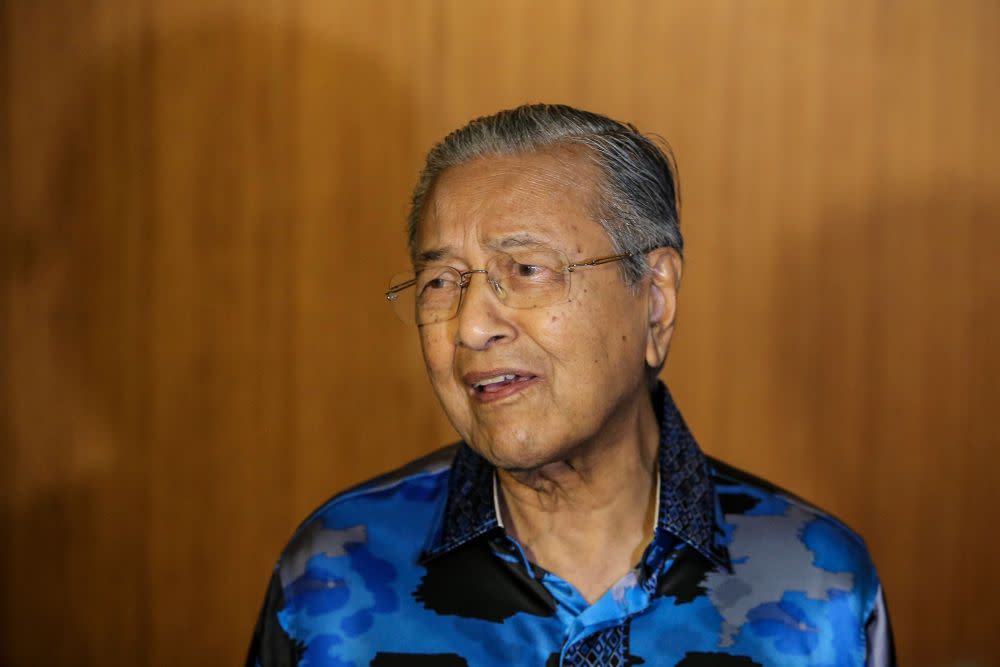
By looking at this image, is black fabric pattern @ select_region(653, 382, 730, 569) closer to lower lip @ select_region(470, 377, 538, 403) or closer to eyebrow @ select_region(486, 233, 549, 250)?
lower lip @ select_region(470, 377, 538, 403)

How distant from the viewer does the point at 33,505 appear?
9.31 feet

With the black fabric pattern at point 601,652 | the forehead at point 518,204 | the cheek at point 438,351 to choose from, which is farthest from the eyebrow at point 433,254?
the black fabric pattern at point 601,652

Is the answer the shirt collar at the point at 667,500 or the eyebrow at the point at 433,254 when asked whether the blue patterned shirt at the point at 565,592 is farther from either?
the eyebrow at the point at 433,254

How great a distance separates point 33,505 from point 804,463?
2172 mm

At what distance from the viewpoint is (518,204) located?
5.10ft

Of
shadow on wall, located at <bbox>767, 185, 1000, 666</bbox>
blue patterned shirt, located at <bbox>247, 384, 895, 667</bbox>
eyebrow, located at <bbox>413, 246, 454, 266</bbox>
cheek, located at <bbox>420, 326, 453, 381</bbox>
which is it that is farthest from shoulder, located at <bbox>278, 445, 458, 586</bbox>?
shadow on wall, located at <bbox>767, 185, 1000, 666</bbox>

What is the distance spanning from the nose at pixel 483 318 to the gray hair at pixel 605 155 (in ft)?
0.70

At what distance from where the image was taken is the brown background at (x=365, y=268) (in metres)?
2.78

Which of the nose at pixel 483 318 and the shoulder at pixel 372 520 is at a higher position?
the nose at pixel 483 318

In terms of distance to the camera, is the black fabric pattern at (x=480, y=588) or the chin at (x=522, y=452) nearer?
the chin at (x=522, y=452)

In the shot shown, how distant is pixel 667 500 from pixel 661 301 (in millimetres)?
332

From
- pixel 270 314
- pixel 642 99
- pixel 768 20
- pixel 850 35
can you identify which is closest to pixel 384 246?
pixel 270 314

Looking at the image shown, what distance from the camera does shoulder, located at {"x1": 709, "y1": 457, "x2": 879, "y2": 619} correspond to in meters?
1.66

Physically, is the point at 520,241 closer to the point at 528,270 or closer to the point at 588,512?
the point at 528,270
